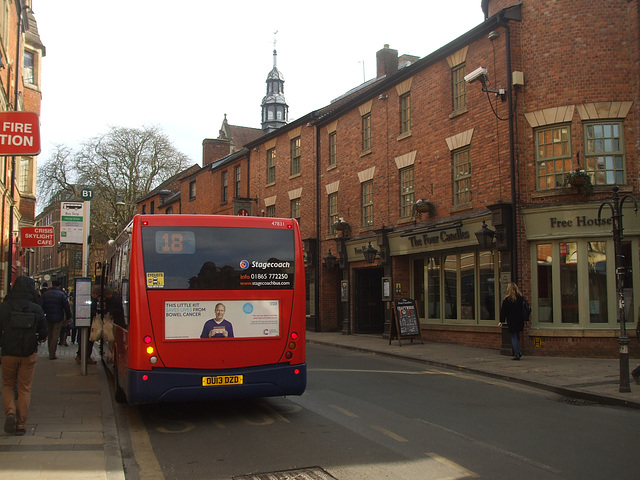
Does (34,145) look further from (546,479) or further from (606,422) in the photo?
(606,422)

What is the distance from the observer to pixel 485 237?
52.6 ft

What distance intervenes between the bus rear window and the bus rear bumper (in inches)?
42.9

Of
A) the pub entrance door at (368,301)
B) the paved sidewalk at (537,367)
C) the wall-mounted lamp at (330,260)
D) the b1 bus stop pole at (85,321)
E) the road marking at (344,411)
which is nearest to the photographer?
the road marking at (344,411)

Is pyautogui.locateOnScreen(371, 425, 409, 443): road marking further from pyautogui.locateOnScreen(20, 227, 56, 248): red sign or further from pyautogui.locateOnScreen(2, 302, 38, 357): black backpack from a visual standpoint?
pyautogui.locateOnScreen(20, 227, 56, 248): red sign

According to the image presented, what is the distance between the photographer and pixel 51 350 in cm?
1430

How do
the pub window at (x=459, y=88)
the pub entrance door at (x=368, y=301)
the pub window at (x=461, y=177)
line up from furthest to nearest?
the pub entrance door at (x=368, y=301)
the pub window at (x=459, y=88)
the pub window at (x=461, y=177)

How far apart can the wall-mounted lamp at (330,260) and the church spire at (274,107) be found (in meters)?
43.5

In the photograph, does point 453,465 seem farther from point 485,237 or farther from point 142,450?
point 485,237

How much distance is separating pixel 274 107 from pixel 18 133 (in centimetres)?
6142

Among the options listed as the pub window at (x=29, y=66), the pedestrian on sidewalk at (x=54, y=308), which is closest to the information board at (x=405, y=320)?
the pedestrian on sidewalk at (x=54, y=308)

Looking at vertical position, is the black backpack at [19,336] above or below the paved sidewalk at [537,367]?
above

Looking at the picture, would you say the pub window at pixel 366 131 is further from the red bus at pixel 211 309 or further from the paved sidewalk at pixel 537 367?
the red bus at pixel 211 309

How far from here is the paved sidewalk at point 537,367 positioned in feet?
33.6

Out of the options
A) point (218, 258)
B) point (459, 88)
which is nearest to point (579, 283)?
point (459, 88)
